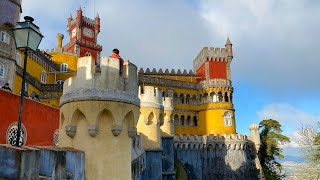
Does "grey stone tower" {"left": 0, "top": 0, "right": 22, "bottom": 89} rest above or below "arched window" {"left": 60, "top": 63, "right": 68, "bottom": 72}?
below

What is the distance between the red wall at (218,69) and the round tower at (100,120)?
132ft

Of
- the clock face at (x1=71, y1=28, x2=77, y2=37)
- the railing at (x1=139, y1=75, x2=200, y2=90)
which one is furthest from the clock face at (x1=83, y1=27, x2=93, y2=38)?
the railing at (x1=139, y1=75, x2=200, y2=90)

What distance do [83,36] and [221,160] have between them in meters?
28.3

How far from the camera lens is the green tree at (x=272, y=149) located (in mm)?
42812

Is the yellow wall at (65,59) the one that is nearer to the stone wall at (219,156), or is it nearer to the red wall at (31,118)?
the stone wall at (219,156)

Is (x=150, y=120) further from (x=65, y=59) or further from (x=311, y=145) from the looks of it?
(x=65, y=59)

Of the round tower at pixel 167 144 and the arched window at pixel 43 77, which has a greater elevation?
the arched window at pixel 43 77

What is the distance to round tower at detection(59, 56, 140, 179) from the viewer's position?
8258mm

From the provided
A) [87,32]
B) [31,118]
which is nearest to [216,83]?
→ [87,32]

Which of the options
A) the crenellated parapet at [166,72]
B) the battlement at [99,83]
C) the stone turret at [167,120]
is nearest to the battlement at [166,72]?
the crenellated parapet at [166,72]

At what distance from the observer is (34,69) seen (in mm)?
36594

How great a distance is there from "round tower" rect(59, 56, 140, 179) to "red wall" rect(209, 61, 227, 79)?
132 feet

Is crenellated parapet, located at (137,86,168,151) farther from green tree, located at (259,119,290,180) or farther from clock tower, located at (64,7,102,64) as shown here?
clock tower, located at (64,7,102,64)

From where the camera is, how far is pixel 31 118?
15875 millimetres
